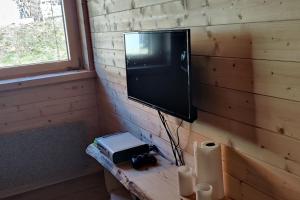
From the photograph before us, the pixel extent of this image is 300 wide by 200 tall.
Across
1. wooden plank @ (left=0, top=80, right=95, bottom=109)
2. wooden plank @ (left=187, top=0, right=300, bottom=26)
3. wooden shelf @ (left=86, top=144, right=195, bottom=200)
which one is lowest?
wooden shelf @ (left=86, top=144, right=195, bottom=200)

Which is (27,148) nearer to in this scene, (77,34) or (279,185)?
(77,34)

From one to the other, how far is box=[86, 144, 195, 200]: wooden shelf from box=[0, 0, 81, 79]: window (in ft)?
4.02

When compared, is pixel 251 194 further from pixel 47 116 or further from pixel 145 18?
pixel 47 116

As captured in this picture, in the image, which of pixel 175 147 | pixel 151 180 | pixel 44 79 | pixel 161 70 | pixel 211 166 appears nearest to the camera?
pixel 211 166

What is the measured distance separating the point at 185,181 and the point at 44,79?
1.68 metres

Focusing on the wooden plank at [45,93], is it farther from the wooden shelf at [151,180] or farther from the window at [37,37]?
the wooden shelf at [151,180]

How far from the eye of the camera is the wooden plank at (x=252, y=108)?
4.17 ft

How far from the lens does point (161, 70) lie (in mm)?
1800

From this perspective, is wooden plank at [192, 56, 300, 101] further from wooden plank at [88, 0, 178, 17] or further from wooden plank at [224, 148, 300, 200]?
wooden plank at [88, 0, 178, 17]

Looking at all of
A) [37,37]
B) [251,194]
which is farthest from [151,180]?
[37,37]

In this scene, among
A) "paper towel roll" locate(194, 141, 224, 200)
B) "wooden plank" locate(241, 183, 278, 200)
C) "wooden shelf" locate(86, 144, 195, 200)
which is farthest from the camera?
"wooden shelf" locate(86, 144, 195, 200)

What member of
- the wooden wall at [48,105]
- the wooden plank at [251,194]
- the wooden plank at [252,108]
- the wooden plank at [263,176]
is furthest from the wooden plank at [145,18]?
the wooden plank at [251,194]

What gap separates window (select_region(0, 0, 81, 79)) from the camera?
113 inches

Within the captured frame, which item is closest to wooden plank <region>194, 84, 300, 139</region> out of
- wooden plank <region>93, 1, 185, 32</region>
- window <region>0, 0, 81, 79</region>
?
wooden plank <region>93, 1, 185, 32</region>
